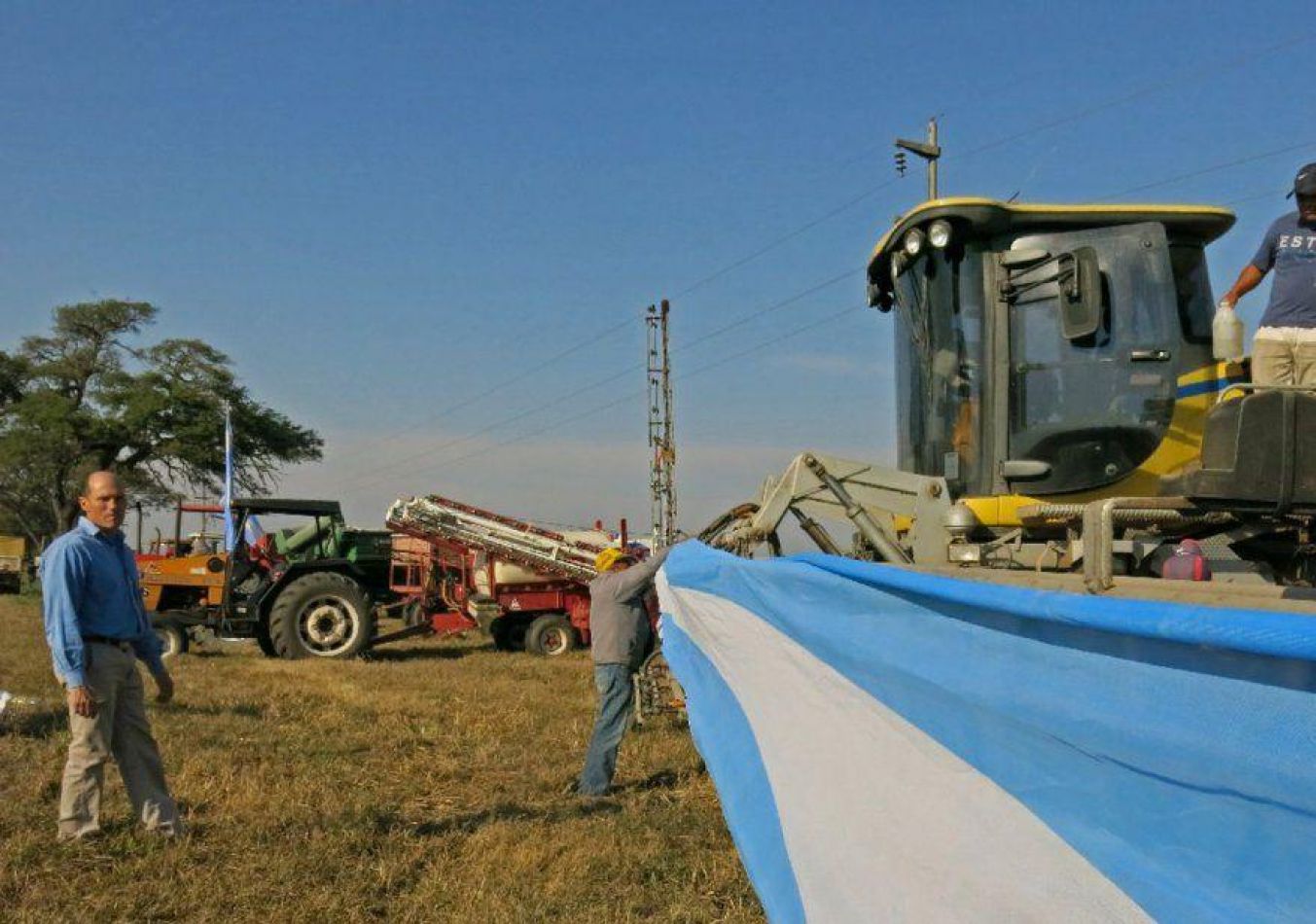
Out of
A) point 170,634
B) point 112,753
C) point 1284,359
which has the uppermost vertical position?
point 1284,359

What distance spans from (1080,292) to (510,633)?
40.1ft

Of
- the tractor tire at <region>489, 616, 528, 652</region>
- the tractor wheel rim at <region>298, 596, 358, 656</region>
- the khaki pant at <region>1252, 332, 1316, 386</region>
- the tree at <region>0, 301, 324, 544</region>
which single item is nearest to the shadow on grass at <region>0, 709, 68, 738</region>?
the tractor wheel rim at <region>298, 596, 358, 656</region>

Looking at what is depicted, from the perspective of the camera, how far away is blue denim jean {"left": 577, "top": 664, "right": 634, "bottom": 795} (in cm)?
690

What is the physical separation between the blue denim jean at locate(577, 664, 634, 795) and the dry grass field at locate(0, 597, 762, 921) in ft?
0.76

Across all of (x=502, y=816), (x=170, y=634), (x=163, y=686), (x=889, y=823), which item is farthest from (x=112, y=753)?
(x=170, y=634)

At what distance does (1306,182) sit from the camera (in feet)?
12.6

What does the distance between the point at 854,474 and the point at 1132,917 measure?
16.5 feet

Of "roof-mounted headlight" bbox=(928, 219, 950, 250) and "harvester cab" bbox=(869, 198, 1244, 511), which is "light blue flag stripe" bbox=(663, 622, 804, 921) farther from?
"roof-mounted headlight" bbox=(928, 219, 950, 250)

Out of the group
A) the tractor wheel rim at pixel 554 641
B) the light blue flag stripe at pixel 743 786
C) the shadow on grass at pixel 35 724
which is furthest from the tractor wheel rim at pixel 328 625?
the light blue flag stripe at pixel 743 786

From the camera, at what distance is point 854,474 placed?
661 centimetres

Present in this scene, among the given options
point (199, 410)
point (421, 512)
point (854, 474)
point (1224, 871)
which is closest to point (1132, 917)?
point (1224, 871)

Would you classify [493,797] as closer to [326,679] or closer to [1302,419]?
[1302,419]

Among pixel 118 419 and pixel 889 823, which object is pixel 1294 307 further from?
pixel 118 419

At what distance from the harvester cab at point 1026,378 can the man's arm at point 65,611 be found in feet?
10.9
